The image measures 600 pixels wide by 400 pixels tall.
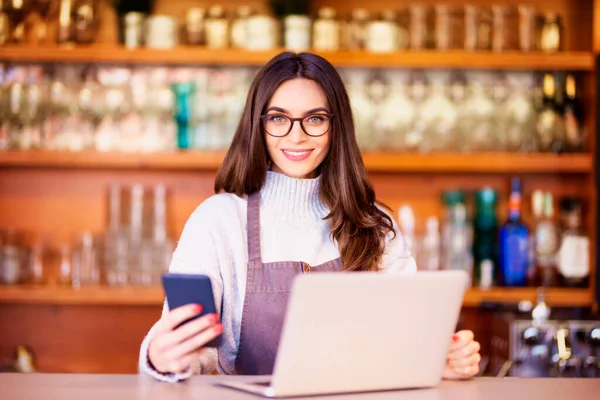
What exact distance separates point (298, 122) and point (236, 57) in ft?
4.22

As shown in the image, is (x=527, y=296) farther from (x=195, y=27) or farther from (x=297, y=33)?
(x=195, y=27)

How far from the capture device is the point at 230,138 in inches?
125

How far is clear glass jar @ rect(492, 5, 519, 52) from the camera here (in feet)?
10.6

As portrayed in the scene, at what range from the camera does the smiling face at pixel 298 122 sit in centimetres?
191

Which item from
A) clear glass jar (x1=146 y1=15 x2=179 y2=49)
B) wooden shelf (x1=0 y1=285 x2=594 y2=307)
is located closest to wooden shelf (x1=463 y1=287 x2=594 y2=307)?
wooden shelf (x1=0 y1=285 x2=594 y2=307)

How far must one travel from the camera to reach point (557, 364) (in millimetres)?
2664

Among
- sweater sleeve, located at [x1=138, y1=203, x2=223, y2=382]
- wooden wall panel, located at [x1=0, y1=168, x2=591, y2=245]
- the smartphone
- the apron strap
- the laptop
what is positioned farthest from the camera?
wooden wall panel, located at [x1=0, y1=168, x2=591, y2=245]

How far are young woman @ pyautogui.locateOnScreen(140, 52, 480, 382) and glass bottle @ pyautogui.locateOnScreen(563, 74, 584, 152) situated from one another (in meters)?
1.45

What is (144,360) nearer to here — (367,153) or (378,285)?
(378,285)

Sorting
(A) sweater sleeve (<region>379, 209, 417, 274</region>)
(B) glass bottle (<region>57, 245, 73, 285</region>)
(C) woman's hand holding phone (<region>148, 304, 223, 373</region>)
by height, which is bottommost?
(B) glass bottle (<region>57, 245, 73, 285</region>)

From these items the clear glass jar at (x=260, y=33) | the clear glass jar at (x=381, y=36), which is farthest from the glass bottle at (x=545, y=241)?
the clear glass jar at (x=260, y=33)

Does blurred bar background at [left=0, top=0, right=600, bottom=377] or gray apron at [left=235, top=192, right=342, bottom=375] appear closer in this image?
gray apron at [left=235, top=192, right=342, bottom=375]

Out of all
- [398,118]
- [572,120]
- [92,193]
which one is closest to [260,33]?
[398,118]

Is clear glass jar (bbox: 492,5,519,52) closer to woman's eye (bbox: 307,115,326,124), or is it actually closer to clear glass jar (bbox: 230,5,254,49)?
clear glass jar (bbox: 230,5,254,49)
